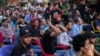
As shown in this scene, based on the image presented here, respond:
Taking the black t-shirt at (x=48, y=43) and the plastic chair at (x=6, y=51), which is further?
the black t-shirt at (x=48, y=43)

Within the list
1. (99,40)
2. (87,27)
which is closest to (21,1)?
(87,27)

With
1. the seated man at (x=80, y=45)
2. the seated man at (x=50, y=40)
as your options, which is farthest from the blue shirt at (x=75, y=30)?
the seated man at (x=80, y=45)

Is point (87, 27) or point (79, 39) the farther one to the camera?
point (87, 27)

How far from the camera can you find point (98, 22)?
11070mm

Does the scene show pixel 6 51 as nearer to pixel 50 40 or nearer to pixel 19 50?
pixel 19 50

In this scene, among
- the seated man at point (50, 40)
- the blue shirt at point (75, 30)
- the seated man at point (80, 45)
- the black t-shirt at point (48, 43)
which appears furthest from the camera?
the blue shirt at point (75, 30)

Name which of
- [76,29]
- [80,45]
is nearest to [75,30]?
[76,29]

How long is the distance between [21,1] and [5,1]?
154 centimetres

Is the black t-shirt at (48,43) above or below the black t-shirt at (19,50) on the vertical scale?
below

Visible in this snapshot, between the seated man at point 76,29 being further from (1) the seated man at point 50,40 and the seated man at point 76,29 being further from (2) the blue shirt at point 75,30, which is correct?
(1) the seated man at point 50,40

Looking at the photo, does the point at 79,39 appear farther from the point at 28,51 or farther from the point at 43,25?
the point at 43,25

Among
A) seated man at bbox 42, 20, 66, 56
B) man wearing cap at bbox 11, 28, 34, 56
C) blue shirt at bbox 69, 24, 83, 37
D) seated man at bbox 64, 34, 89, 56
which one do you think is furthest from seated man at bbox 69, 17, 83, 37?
seated man at bbox 64, 34, 89, 56

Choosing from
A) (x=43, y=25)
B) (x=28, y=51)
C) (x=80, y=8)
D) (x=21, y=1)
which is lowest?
(x=21, y=1)

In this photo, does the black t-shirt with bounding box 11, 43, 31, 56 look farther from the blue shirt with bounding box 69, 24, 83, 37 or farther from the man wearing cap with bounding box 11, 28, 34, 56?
the blue shirt with bounding box 69, 24, 83, 37
